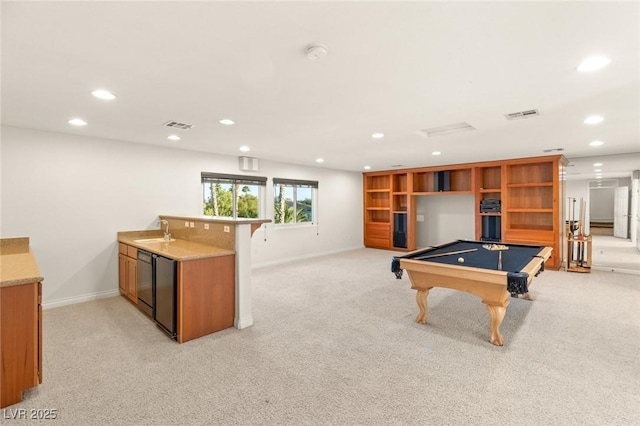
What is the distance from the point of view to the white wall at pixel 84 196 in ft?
12.3

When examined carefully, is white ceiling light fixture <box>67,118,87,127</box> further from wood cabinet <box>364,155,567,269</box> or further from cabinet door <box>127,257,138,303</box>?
wood cabinet <box>364,155,567,269</box>

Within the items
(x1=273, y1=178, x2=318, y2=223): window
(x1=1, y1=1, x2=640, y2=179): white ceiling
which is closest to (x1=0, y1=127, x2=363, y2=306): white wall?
(x1=1, y1=1, x2=640, y2=179): white ceiling

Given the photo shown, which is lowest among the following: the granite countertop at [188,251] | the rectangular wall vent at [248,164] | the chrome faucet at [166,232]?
the granite countertop at [188,251]

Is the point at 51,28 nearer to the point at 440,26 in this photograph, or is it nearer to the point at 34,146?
the point at 440,26

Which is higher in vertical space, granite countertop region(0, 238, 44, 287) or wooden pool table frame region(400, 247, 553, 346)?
granite countertop region(0, 238, 44, 287)

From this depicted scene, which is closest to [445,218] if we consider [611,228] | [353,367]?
[611,228]

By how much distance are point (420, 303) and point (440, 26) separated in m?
2.64

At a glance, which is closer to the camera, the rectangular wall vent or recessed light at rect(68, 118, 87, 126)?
recessed light at rect(68, 118, 87, 126)

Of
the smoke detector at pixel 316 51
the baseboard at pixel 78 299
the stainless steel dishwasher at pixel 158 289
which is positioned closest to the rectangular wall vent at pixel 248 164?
the stainless steel dishwasher at pixel 158 289

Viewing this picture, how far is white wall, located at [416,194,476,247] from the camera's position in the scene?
7742mm

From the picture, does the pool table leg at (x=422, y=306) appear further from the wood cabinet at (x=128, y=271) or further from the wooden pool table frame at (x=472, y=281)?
the wood cabinet at (x=128, y=271)

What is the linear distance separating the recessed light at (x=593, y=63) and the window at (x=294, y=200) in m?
5.23

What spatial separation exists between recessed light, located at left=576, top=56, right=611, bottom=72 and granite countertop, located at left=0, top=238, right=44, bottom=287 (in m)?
3.87

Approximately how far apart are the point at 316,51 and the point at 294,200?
536 cm
